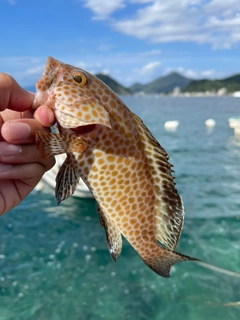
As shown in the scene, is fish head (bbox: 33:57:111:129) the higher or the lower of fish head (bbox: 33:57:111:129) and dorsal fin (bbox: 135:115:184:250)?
the higher

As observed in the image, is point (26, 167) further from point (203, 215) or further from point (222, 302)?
point (203, 215)

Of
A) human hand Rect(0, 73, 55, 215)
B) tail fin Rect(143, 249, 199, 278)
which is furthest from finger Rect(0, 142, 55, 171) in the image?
tail fin Rect(143, 249, 199, 278)

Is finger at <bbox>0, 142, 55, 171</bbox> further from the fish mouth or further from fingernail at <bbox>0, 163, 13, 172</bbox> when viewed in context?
the fish mouth

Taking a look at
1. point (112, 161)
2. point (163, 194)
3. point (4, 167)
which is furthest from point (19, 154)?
point (163, 194)

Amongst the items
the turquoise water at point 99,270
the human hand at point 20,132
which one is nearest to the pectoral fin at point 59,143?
the human hand at point 20,132

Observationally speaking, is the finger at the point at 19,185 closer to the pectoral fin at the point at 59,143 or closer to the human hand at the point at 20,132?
the human hand at the point at 20,132
